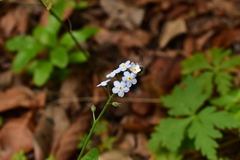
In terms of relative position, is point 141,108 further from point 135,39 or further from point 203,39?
point 203,39

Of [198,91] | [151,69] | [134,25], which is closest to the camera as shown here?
[198,91]

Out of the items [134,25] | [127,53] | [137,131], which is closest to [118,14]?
[134,25]

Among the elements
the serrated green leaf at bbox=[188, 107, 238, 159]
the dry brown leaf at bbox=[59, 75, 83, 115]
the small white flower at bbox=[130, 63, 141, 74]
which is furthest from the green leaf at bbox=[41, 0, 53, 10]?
the dry brown leaf at bbox=[59, 75, 83, 115]

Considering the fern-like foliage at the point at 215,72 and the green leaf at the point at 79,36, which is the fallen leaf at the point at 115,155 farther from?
the green leaf at the point at 79,36

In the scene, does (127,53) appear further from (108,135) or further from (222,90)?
(222,90)

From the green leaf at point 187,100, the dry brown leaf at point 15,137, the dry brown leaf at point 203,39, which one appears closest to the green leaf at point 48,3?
the green leaf at point 187,100

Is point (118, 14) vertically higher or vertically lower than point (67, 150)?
higher

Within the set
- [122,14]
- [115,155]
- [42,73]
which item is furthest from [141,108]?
[122,14]
